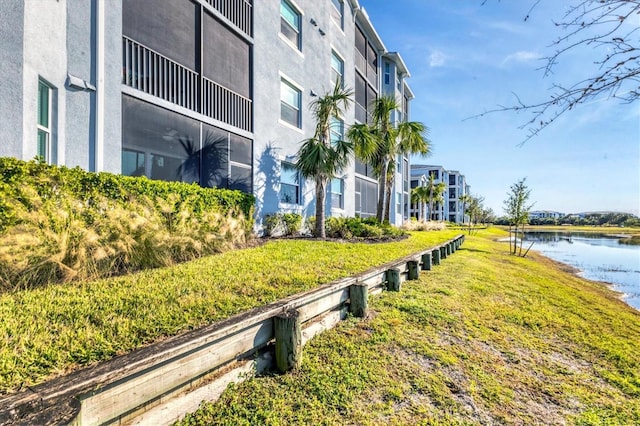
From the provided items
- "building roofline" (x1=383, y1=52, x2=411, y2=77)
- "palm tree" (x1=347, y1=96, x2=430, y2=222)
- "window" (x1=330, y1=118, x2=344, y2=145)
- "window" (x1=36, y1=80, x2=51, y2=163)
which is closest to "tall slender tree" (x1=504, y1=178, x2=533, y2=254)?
"palm tree" (x1=347, y1=96, x2=430, y2=222)

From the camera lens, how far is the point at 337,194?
660 inches

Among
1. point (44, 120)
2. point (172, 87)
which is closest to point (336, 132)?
point (172, 87)

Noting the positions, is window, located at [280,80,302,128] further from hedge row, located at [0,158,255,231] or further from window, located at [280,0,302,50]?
hedge row, located at [0,158,255,231]

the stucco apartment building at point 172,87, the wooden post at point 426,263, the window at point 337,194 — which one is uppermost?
the stucco apartment building at point 172,87

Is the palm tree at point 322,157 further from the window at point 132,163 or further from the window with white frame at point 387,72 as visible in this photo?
the window with white frame at point 387,72

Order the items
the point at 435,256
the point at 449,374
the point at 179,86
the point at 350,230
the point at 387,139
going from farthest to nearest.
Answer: the point at 387,139, the point at 350,230, the point at 435,256, the point at 179,86, the point at 449,374

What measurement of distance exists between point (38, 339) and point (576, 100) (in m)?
4.10

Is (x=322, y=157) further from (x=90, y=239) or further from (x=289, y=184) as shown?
(x=90, y=239)

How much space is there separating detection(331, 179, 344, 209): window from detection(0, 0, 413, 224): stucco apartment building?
477 mm

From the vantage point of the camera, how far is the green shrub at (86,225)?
3838 millimetres

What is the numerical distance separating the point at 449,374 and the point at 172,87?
852cm

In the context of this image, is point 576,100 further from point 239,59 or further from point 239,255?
point 239,59

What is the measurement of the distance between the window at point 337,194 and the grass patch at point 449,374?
432 inches

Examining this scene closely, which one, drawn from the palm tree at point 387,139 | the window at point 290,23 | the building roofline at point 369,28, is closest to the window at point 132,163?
the palm tree at point 387,139
